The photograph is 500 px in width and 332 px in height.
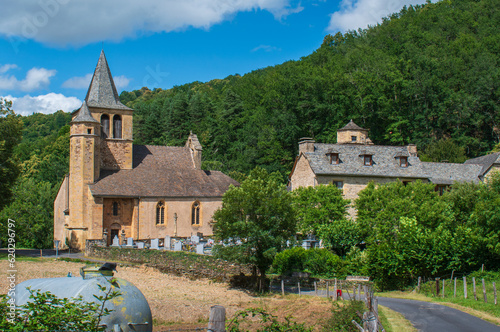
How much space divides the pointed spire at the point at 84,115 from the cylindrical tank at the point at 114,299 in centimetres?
3473

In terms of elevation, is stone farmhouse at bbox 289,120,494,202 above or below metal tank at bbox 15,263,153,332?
above

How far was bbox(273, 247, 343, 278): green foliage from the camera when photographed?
110ft

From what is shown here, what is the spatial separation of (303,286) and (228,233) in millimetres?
6080

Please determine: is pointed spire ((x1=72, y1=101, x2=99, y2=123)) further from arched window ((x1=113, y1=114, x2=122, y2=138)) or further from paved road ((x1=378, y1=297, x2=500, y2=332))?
paved road ((x1=378, y1=297, x2=500, y2=332))

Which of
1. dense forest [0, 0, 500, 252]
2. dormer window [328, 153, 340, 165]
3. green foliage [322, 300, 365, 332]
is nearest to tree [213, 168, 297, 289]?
green foliage [322, 300, 365, 332]

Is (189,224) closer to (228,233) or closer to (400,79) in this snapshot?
(228,233)

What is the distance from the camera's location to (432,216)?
3419cm

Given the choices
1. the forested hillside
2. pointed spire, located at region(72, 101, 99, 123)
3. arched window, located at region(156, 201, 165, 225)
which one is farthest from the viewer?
the forested hillside

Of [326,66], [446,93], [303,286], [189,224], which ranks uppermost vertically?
[326,66]

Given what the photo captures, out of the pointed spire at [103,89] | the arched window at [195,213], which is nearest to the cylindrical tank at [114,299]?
the arched window at [195,213]

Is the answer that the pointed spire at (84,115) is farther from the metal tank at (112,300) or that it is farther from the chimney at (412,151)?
the metal tank at (112,300)

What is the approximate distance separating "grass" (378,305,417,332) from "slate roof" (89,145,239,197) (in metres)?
28.2

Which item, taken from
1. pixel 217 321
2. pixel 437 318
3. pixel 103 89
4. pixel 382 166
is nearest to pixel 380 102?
pixel 382 166

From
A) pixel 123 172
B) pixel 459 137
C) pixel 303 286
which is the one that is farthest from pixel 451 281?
pixel 459 137
